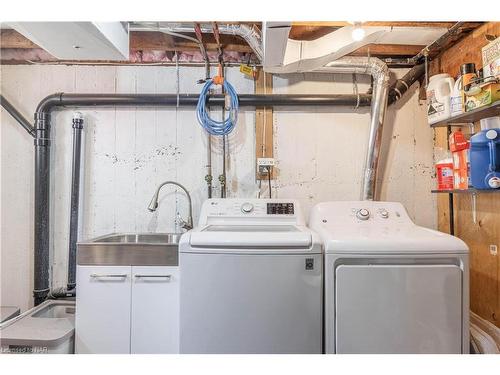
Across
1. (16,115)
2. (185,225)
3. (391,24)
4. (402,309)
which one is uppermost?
(391,24)

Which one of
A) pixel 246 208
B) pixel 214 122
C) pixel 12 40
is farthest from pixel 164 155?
pixel 12 40

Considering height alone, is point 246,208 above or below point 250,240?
above

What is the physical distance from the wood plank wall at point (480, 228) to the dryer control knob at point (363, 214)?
70 centimetres

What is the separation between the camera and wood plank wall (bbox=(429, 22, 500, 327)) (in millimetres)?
1650

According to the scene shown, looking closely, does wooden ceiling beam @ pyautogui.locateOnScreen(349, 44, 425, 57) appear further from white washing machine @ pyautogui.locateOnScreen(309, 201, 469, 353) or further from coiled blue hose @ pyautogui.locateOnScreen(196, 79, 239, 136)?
white washing machine @ pyautogui.locateOnScreen(309, 201, 469, 353)

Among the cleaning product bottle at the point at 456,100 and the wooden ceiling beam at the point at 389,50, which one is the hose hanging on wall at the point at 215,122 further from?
the cleaning product bottle at the point at 456,100

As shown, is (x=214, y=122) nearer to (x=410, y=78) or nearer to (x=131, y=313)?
(x=131, y=313)

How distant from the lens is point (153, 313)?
166 centimetres

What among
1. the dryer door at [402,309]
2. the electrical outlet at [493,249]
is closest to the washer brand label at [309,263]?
the dryer door at [402,309]

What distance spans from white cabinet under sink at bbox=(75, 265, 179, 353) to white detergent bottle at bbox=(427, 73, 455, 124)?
190cm

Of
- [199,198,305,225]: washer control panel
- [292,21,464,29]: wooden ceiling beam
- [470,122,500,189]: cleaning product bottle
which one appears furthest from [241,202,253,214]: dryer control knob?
[470,122,500,189]: cleaning product bottle

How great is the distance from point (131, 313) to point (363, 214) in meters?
1.52

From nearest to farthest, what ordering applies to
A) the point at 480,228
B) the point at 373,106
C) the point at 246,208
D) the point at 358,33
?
the point at 358,33, the point at 480,228, the point at 246,208, the point at 373,106
